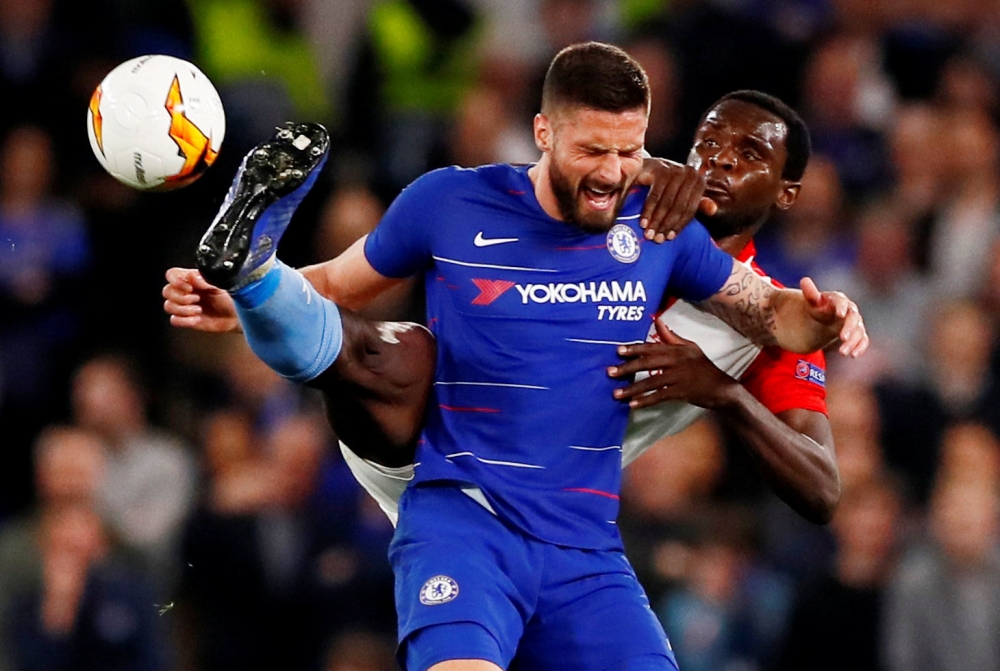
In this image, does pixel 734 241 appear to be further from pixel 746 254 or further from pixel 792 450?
pixel 792 450

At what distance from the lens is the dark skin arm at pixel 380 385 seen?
200 inches

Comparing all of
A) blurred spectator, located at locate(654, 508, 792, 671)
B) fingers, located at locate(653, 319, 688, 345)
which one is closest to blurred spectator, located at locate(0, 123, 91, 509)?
blurred spectator, located at locate(654, 508, 792, 671)

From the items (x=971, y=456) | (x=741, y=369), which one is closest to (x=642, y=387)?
(x=741, y=369)

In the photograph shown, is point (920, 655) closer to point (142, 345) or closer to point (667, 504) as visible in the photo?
point (667, 504)

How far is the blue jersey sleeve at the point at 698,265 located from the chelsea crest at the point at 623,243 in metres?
0.15

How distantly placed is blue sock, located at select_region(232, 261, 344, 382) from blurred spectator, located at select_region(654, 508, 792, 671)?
3.25m

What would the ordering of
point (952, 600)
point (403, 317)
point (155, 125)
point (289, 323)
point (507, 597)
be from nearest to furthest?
point (289, 323) < point (507, 597) < point (155, 125) < point (952, 600) < point (403, 317)

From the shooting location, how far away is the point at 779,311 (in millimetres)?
5484

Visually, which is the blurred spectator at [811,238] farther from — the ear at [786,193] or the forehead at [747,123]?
the forehead at [747,123]

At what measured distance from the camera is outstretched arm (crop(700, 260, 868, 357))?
5258 mm

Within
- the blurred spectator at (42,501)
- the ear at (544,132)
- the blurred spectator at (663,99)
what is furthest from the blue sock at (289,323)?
the blurred spectator at (663,99)

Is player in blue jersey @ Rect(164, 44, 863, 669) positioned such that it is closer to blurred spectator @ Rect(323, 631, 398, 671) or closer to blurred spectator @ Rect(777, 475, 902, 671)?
blurred spectator @ Rect(323, 631, 398, 671)

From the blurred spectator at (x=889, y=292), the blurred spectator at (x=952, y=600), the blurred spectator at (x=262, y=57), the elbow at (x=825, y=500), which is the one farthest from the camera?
the blurred spectator at (x=262, y=57)

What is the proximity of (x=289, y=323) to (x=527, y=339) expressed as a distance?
712 mm
